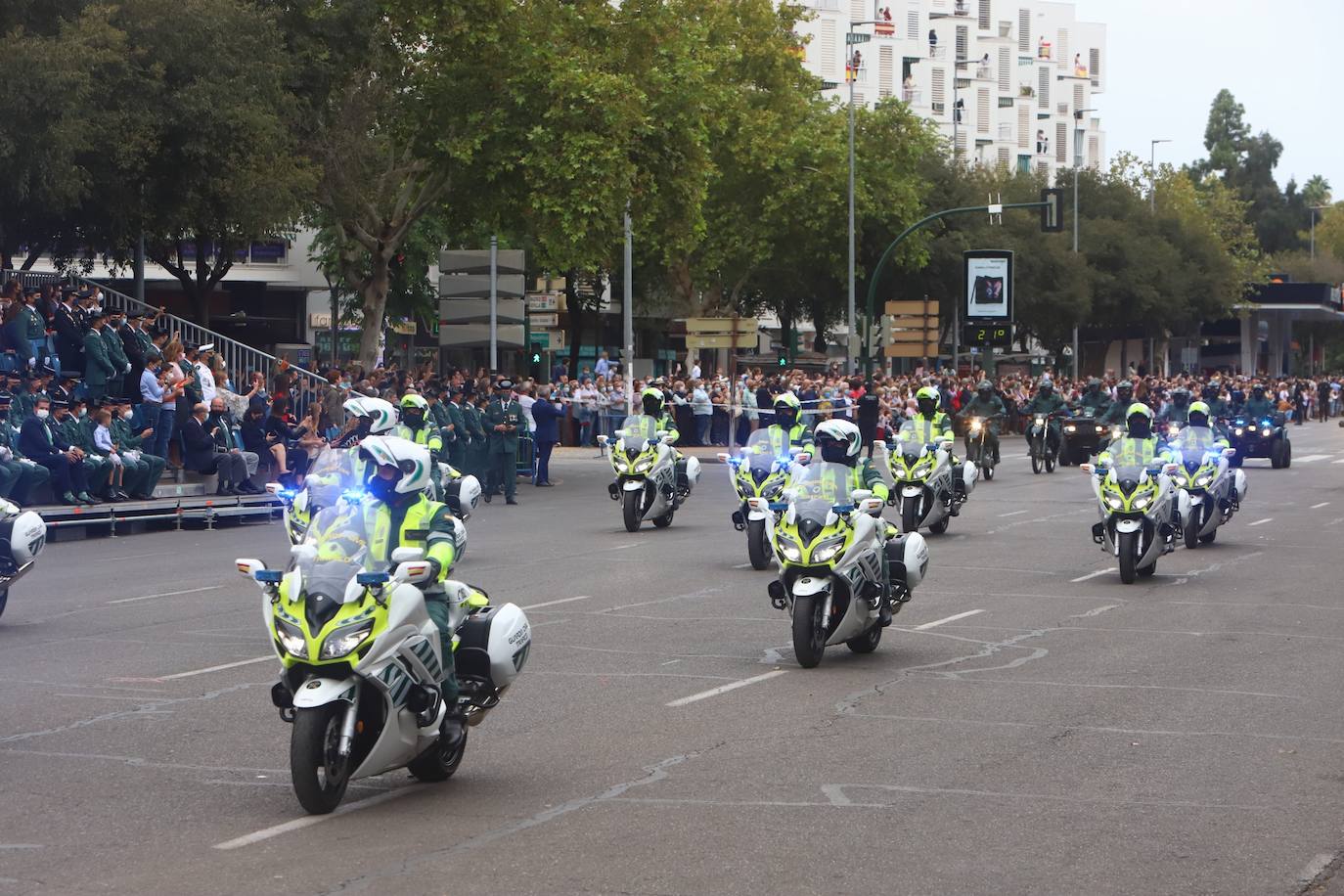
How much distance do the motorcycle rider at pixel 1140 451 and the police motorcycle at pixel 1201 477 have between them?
2909 mm

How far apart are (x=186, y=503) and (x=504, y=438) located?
6204 millimetres

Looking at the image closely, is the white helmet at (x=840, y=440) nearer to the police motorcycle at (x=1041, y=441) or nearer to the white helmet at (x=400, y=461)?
the white helmet at (x=400, y=461)

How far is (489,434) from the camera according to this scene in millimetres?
30484

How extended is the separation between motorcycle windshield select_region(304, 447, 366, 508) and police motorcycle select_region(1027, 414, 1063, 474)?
28156 millimetres

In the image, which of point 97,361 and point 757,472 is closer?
point 757,472

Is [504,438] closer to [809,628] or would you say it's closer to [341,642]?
[809,628]

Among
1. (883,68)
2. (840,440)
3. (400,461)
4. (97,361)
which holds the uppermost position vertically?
(883,68)

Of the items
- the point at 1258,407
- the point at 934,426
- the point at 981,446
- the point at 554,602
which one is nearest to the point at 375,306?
the point at 981,446

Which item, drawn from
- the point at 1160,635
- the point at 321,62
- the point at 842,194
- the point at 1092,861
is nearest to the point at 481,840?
the point at 1092,861

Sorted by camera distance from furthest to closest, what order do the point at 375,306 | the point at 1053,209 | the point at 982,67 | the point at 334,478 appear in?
the point at 982,67, the point at 1053,209, the point at 375,306, the point at 334,478

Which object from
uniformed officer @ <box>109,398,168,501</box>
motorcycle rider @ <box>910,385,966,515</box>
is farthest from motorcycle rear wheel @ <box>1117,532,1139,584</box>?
uniformed officer @ <box>109,398,168,501</box>

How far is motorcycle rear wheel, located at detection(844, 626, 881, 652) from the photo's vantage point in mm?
13820

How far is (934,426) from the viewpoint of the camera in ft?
78.1

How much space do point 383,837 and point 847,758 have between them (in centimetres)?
276
